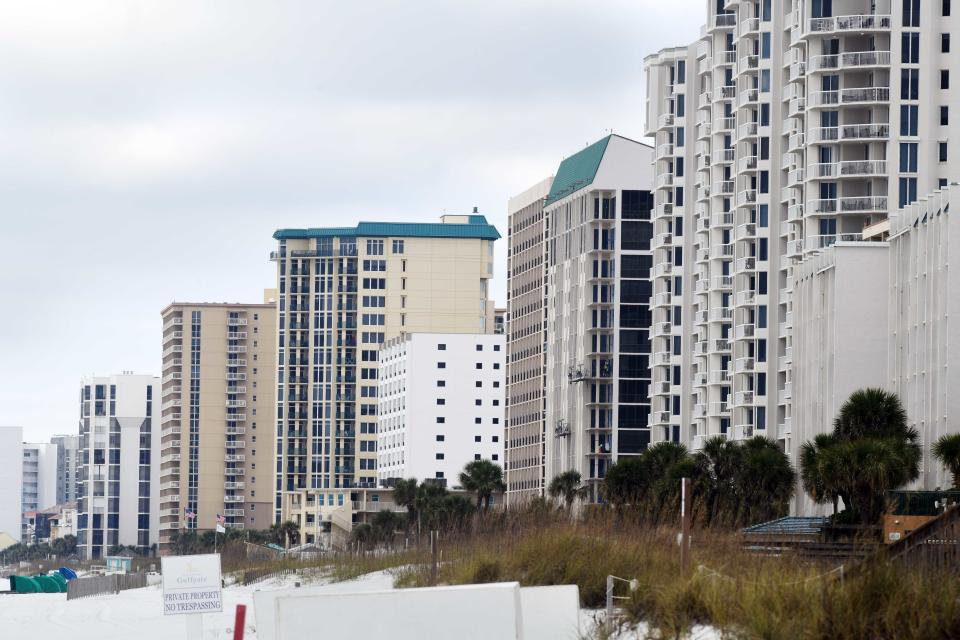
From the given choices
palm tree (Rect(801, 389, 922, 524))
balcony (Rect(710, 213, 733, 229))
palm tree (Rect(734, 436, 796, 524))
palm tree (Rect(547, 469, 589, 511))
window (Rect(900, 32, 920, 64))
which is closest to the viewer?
palm tree (Rect(801, 389, 922, 524))

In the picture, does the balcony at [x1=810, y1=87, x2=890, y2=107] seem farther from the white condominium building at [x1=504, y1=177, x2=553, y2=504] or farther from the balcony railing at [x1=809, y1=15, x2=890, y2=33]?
the white condominium building at [x1=504, y1=177, x2=553, y2=504]

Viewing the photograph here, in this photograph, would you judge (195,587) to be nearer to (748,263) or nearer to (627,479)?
(627,479)

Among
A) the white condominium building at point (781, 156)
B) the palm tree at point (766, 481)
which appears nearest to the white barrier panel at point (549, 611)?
the palm tree at point (766, 481)

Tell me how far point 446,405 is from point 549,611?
17023cm

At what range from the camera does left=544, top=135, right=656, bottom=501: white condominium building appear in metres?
147

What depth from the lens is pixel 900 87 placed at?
9775 centimetres

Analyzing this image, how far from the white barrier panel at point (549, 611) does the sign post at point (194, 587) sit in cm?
813

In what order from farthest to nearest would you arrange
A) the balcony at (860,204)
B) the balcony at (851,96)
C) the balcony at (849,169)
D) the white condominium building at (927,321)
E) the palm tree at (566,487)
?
1. the palm tree at (566,487)
2. the balcony at (851,96)
3. the balcony at (849,169)
4. the balcony at (860,204)
5. the white condominium building at (927,321)

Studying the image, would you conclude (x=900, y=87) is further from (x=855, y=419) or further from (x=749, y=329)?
(x=855, y=419)

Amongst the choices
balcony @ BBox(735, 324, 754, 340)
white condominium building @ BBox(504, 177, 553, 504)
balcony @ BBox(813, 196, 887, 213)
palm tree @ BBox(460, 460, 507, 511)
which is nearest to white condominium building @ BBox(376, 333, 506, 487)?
white condominium building @ BBox(504, 177, 553, 504)

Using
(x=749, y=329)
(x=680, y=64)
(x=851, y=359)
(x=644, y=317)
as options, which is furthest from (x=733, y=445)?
Result: (x=644, y=317)

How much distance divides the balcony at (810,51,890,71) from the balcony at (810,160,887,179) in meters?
5.08

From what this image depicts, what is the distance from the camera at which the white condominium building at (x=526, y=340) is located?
16500cm

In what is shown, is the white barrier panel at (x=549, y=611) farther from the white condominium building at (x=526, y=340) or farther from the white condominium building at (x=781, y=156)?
the white condominium building at (x=526, y=340)
